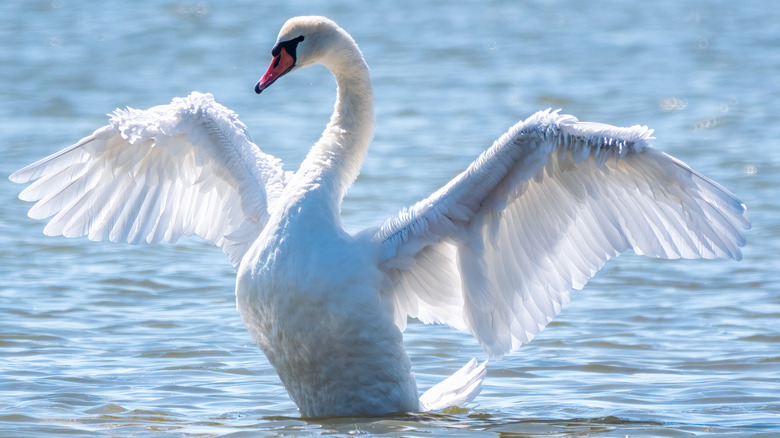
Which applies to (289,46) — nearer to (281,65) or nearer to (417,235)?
(281,65)

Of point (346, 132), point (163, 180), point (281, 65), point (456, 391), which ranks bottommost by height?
point (456, 391)

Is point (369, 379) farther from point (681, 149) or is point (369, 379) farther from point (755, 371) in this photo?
point (681, 149)

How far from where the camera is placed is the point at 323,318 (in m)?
6.31

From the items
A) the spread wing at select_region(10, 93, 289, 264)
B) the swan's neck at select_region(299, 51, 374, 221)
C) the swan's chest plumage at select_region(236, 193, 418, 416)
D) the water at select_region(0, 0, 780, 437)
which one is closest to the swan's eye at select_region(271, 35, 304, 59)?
the swan's neck at select_region(299, 51, 374, 221)

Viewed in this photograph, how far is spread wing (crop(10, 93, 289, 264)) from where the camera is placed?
24.6 ft

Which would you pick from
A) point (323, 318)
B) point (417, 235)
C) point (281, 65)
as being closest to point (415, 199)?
point (281, 65)

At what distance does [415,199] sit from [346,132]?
6.34 meters

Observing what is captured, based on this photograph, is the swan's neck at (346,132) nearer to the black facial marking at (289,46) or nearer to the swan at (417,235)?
the swan at (417,235)

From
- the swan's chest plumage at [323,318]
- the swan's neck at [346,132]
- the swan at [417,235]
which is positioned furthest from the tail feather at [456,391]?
the swan's neck at [346,132]

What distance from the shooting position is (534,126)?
6.15 meters

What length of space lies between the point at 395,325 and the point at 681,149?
9660mm

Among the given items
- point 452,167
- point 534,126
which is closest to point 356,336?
point 534,126

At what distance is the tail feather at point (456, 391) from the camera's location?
7059 millimetres

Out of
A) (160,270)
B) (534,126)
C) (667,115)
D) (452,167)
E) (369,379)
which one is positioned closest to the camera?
(534,126)
